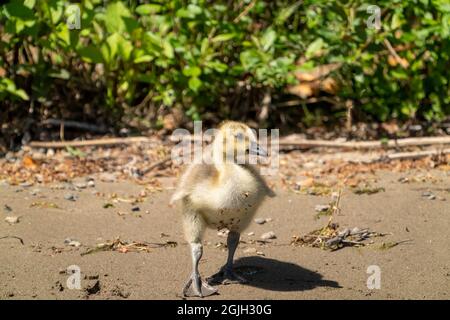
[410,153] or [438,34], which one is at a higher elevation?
[438,34]

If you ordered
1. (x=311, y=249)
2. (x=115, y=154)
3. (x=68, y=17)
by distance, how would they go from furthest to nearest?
(x=115, y=154), (x=68, y=17), (x=311, y=249)

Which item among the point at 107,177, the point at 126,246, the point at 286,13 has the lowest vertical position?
the point at 126,246

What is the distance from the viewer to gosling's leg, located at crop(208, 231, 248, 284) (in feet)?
18.6

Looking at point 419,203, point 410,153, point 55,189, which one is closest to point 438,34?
point 410,153

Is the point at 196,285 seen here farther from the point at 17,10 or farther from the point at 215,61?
the point at 215,61

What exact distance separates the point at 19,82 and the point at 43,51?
478 mm

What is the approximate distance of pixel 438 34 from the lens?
9047mm

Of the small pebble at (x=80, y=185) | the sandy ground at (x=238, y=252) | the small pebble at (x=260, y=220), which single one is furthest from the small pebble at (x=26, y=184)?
the small pebble at (x=260, y=220)

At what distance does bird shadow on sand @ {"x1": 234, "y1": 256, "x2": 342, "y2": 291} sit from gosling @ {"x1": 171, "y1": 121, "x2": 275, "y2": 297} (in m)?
Answer: 0.18

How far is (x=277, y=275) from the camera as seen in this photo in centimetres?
584

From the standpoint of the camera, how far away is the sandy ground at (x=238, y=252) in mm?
5477

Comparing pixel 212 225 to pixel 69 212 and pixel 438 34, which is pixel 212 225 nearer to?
pixel 69 212

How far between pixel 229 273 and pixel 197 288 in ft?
1.32

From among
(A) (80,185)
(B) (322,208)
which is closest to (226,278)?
(B) (322,208)
